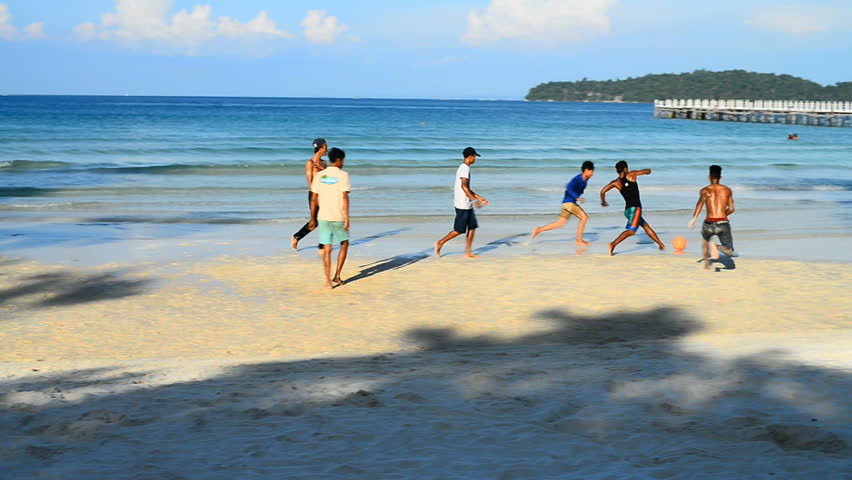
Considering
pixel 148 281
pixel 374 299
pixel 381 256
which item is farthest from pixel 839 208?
pixel 148 281

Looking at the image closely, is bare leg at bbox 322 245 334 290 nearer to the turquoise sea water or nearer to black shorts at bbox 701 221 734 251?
black shorts at bbox 701 221 734 251

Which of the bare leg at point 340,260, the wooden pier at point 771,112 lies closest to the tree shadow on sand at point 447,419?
the bare leg at point 340,260

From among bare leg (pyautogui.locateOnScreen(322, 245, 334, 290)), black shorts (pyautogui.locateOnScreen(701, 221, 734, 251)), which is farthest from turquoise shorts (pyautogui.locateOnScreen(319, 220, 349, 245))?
black shorts (pyautogui.locateOnScreen(701, 221, 734, 251))

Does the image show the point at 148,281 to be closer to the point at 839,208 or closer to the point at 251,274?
the point at 251,274

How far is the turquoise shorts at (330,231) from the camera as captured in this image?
1034 centimetres

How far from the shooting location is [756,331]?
8.52 meters

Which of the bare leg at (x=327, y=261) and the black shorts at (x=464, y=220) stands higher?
the black shorts at (x=464, y=220)

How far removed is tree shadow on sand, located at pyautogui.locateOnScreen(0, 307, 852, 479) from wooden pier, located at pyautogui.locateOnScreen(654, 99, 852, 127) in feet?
271

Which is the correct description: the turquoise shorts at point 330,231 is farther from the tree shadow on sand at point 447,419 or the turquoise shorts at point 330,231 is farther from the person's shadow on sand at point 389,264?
the tree shadow on sand at point 447,419

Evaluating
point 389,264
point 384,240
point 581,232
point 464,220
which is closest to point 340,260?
point 389,264

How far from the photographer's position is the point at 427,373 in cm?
666

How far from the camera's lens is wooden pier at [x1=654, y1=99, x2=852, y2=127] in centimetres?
8300

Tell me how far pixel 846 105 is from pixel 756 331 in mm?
87818

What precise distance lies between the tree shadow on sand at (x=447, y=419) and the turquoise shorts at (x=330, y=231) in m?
3.18
